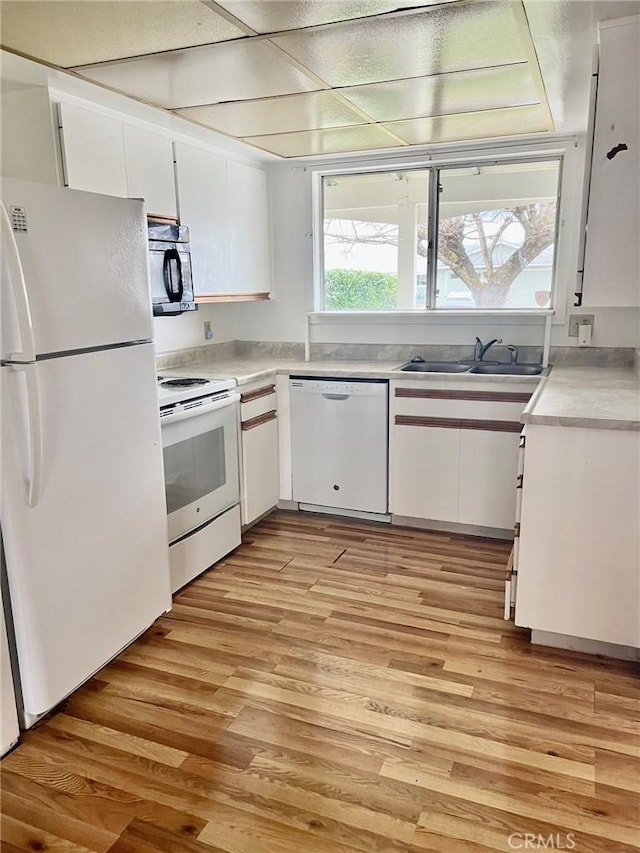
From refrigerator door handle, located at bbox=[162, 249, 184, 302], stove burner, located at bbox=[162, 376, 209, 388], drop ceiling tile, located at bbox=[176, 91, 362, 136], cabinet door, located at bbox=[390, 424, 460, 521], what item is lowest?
cabinet door, located at bbox=[390, 424, 460, 521]

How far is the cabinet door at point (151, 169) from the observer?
2943 millimetres

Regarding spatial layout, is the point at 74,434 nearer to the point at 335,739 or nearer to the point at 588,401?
the point at 335,739

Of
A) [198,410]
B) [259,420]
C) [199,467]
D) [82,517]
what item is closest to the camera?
[82,517]

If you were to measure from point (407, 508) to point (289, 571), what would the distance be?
0.89 m

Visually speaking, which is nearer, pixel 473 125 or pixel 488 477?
pixel 473 125

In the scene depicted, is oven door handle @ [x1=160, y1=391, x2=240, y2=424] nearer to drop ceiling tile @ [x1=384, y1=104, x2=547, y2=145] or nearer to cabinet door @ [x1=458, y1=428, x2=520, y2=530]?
cabinet door @ [x1=458, y1=428, x2=520, y2=530]

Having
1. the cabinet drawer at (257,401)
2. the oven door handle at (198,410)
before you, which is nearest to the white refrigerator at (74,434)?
the oven door handle at (198,410)

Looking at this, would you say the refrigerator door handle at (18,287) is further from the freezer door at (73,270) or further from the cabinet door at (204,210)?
the cabinet door at (204,210)

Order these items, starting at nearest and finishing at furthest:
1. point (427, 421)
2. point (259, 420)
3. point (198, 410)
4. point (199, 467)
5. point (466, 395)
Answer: point (198, 410)
point (199, 467)
point (466, 395)
point (427, 421)
point (259, 420)

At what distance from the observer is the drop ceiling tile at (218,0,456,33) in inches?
68.9

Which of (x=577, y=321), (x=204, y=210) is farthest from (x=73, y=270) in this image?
(x=577, y=321)

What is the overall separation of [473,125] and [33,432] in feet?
8.68

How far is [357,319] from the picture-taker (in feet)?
13.8

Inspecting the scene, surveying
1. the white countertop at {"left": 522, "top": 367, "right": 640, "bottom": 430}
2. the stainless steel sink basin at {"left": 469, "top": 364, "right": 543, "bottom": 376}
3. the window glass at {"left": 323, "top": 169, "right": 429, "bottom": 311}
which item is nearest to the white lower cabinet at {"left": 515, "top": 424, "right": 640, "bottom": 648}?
the white countertop at {"left": 522, "top": 367, "right": 640, "bottom": 430}
